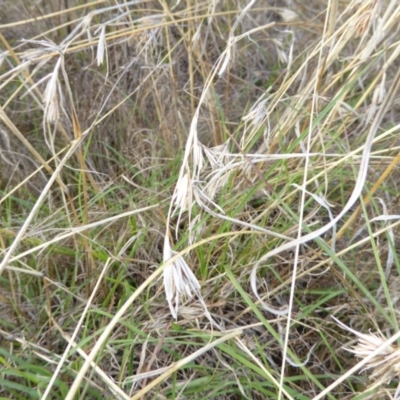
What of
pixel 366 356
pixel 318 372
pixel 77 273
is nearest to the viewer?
pixel 366 356

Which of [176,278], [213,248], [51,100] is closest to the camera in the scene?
[176,278]

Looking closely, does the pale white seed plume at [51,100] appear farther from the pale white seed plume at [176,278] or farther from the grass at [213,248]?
the pale white seed plume at [176,278]

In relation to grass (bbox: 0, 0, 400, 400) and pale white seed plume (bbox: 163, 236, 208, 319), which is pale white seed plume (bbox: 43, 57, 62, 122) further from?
pale white seed plume (bbox: 163, 236, 208, 319)

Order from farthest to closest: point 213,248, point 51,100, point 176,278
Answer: point 213,248 → point 51,100 → point 176,278

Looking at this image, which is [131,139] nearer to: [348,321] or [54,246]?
[54,246]

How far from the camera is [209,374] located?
845mm

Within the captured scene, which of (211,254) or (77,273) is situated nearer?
(211,254)

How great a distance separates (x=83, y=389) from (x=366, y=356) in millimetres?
388

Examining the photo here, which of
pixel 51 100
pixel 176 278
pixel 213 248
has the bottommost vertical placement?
pixel 213 248

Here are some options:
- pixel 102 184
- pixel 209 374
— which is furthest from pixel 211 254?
pixel 102 184

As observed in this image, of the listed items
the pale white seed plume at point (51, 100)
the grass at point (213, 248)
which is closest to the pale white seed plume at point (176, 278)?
the grass at point (213, 248)

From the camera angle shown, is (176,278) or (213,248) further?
(213,248)

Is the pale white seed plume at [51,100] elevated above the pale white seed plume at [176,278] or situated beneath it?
elevated above

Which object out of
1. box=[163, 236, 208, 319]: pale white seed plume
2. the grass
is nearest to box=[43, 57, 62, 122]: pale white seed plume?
the grass
